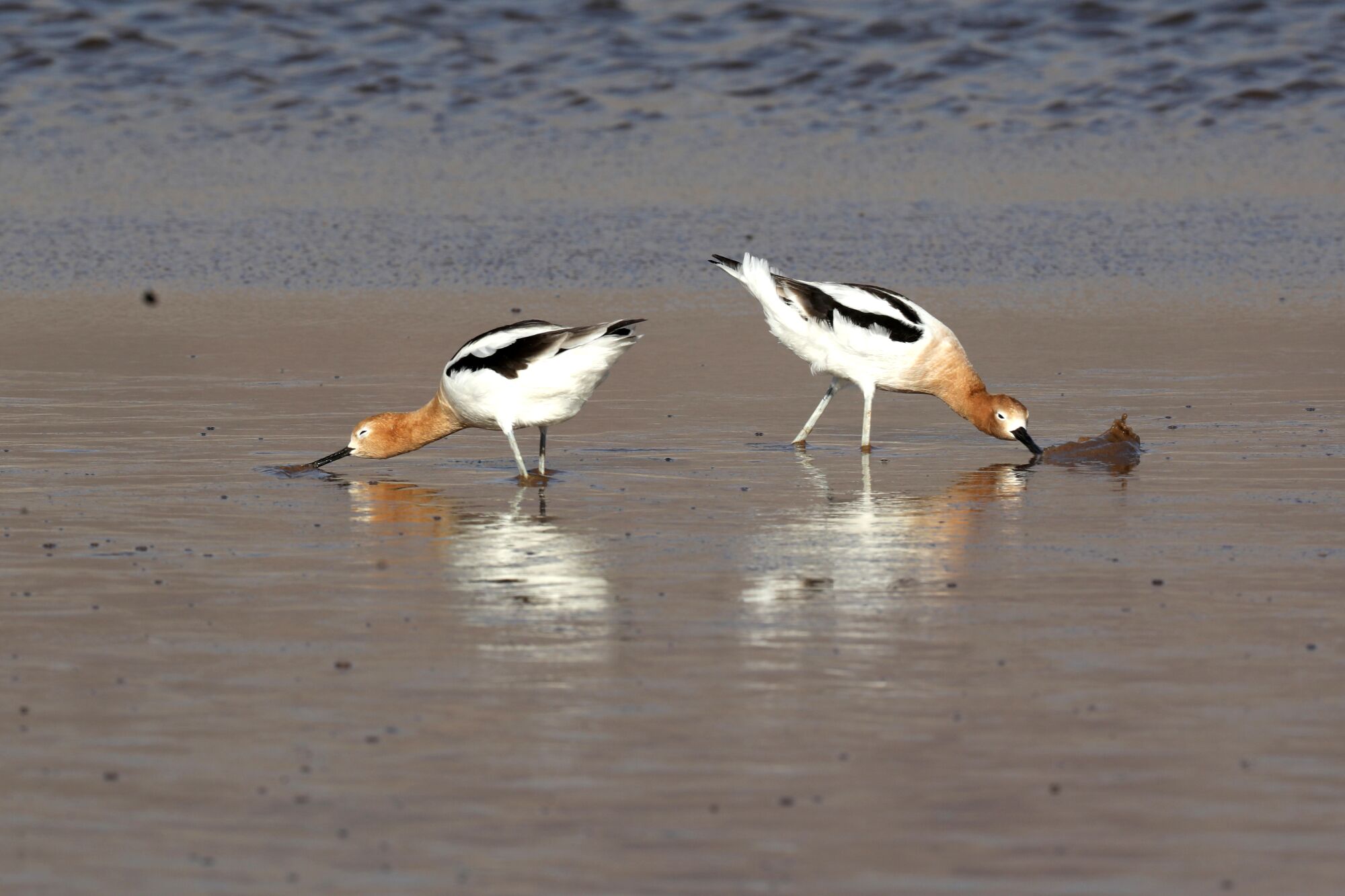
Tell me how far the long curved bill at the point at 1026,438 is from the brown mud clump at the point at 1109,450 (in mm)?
246

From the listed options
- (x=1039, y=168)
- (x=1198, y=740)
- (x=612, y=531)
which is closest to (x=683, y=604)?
(x=612, y=531)

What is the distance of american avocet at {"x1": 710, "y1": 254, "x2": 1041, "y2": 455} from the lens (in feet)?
45.1

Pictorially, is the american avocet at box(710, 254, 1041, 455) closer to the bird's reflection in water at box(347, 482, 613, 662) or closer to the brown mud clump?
the brown mud clump

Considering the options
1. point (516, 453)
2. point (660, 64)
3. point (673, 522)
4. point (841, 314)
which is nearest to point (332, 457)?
point (516, 453)

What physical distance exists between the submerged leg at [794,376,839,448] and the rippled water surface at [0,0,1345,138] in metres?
14.5

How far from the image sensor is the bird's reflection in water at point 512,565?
7965mm

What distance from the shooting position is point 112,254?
67.8 feet

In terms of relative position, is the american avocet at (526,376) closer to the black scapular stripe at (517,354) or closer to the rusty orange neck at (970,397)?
the black scapular stripe at (517,354)

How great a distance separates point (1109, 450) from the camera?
12289 mm

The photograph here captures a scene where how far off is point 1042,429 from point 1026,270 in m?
6.56

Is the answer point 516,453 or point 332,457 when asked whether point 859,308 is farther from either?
point 332,457

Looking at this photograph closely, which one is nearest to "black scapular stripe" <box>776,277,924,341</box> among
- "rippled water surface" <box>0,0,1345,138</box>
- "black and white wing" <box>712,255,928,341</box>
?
"black and white wing" <box>712,255,928,341</box>

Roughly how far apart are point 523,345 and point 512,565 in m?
2.91

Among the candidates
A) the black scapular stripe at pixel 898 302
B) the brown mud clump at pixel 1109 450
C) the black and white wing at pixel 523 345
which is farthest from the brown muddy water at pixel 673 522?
the black scapular stripe at pixel 898 302
